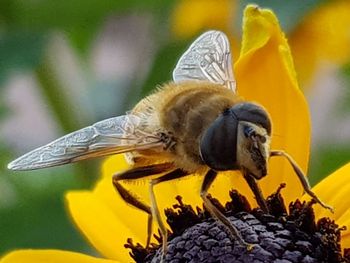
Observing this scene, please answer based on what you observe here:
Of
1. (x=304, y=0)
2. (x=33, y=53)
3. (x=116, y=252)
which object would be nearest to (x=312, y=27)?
(x=304, y=0)

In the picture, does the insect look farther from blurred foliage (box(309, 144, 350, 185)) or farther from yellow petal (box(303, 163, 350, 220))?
blurred foliage (box(309, 144, 350, 185))

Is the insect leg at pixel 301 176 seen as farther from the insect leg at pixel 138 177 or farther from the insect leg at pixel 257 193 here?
the insect leg at pixel 138 177

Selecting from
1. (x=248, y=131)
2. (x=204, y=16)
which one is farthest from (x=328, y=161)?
(x=248, y=131)

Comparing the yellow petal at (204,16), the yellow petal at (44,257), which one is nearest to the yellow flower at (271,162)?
the yellow petal at (44,257)

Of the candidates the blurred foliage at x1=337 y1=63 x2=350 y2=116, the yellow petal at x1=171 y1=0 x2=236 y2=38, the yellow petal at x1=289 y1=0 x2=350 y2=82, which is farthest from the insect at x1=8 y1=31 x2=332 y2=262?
the yellow petal at x1=171 y1=0 x2=236 y2=38

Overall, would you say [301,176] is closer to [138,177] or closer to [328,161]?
[138,177]

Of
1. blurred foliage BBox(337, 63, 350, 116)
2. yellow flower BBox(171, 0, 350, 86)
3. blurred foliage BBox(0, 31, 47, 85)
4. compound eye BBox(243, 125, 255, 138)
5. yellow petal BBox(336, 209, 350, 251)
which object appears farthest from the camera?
yellow flower BBox(171, 0, 350, 86)

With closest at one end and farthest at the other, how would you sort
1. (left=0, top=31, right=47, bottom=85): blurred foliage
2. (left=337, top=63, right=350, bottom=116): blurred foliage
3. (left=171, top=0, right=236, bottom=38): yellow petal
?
(left=0, top=31, right=47, bottom=85): blurred foliage
(left=337, top=63, right=350, bottom=116): blurred foliage
(left=171, top=0, right=236, bottom=38): yellow petal

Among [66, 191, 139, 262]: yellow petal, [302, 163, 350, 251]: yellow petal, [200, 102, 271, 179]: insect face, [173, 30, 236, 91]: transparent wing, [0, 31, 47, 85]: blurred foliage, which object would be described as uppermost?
[0, 31, 47, 85]: blurred foliage
